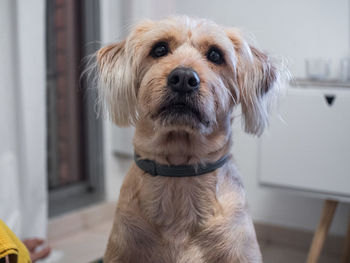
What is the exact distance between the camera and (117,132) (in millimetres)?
2533

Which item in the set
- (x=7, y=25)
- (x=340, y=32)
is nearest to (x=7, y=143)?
(x=7, y=25)

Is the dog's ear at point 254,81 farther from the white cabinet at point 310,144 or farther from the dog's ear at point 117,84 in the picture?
the white cabinet at point 310,144

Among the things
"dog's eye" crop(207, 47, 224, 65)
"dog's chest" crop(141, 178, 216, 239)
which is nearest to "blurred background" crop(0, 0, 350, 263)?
"dog's eye" crop(207, 47, 224, 65)

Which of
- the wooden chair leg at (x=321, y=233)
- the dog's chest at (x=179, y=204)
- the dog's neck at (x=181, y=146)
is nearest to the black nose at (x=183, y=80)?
the dog's neck at (x=181, y=146)

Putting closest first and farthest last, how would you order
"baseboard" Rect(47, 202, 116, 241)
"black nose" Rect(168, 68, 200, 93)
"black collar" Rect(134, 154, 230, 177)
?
1. "black nose" Rect(168, 68, 200, 93)
2. "black collar" Rect(134, 154, 230, 177)
3. "baseboard" Rect(47, 202, 116, 241)

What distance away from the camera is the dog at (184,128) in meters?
1.03

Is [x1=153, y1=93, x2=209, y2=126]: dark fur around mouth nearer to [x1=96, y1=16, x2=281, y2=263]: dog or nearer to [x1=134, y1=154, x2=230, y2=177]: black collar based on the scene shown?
[x1=96, y1=16, x2=281, y2=263]: dog

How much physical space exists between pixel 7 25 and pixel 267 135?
116 centimetres

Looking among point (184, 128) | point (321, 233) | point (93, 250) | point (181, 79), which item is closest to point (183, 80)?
point (181, 79)

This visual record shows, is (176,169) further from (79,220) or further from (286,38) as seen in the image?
(79,220)

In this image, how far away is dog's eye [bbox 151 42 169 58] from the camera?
3.66 ft

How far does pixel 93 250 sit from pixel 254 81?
1.41 metres

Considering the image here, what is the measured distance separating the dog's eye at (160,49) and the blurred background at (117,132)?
26 centimetres

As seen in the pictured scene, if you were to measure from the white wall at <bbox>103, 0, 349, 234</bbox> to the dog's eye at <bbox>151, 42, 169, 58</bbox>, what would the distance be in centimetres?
107
